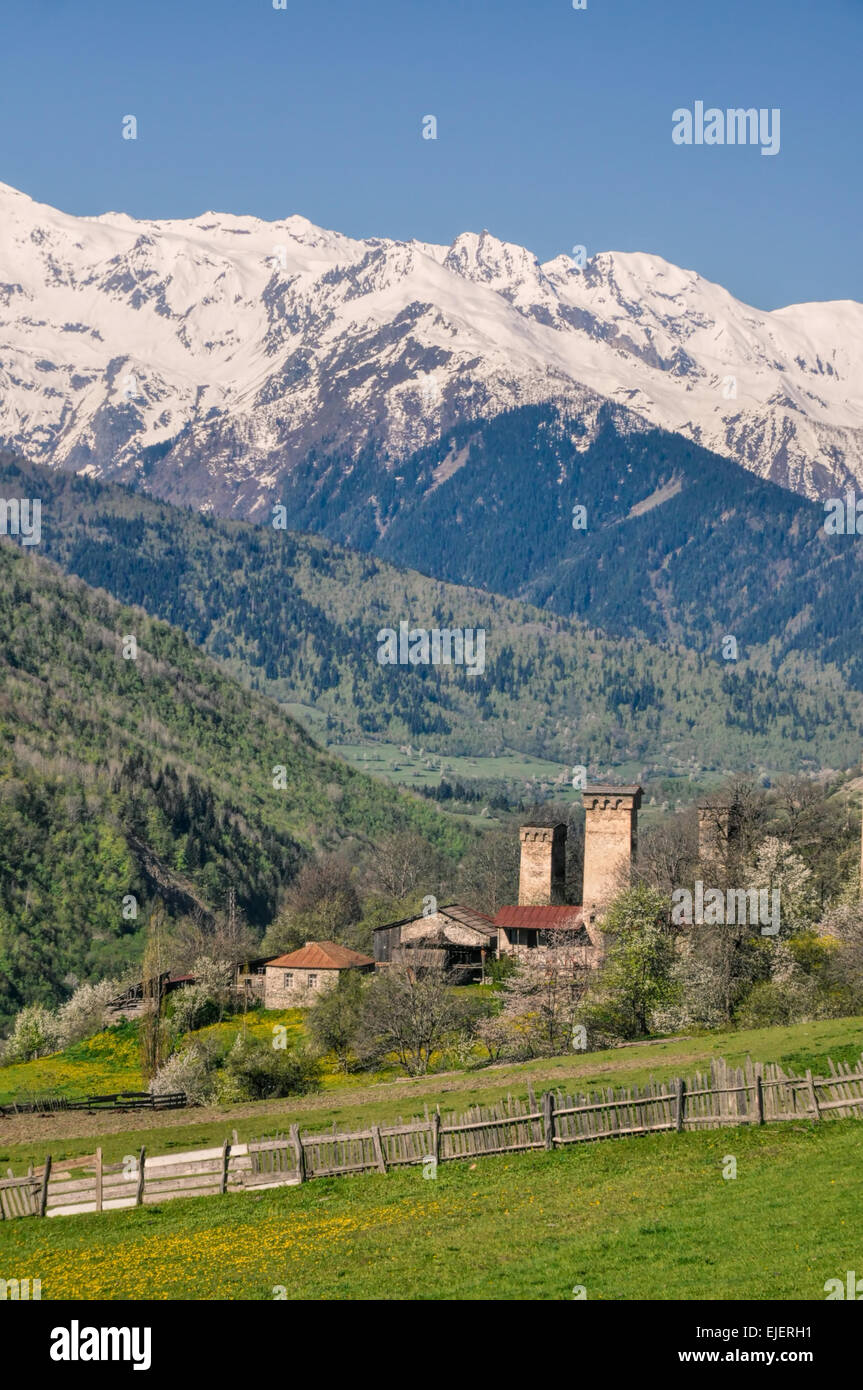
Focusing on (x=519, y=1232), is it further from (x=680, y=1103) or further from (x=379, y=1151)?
(x=680, y=1103)

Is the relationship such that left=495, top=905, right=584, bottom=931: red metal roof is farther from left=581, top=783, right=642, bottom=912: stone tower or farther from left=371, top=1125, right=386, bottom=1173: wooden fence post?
left=371, top=1125, right=386, bottom=1173: wooden fence post

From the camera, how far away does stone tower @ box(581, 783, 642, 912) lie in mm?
98812

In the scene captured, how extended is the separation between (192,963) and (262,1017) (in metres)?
21.2

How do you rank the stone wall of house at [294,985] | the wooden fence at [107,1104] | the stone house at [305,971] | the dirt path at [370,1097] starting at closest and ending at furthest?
1. the dirt path at [370,1097]
2. the wooden fence at [107,1104]
3. the stone wall of house at [294,985]
4. the stone house at [305,971]

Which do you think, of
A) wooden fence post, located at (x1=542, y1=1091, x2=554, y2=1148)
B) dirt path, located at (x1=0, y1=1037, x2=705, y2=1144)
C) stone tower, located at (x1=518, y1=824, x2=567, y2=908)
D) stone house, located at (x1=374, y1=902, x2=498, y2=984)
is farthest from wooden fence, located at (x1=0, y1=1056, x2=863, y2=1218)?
stone tower, located at (x1=518, y1=824, x2=567, y2=908)

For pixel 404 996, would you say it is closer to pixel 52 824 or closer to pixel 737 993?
pixel 737 993

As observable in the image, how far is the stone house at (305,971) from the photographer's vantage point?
102562 mm

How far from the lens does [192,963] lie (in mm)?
120000

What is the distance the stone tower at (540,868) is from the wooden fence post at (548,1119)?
2426 inches

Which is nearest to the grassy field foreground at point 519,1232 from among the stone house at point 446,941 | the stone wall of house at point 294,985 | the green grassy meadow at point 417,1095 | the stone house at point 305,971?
the green grassy meadow at point 417,1095

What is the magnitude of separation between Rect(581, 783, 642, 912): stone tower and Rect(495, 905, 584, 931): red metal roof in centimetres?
118

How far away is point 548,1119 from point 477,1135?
1.92m

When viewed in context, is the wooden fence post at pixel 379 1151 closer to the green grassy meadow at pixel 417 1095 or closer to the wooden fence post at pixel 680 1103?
the wooden fence post at pixel 680 1103
